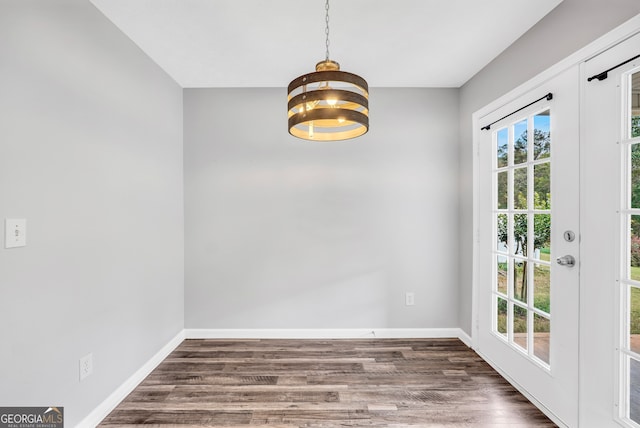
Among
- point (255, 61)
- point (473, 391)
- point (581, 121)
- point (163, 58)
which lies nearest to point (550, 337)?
point (473, 391)

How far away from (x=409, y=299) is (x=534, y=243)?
1277 millimetres

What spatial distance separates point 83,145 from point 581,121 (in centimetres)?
271

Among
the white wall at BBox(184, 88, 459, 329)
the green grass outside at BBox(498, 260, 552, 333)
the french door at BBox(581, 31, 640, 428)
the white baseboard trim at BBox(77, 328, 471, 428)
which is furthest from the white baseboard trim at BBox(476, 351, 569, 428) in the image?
Result: the white wall at BBox(184, 88, 459, 329)

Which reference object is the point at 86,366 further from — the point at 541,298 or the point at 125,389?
the point at 541,298

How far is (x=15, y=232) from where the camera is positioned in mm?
1313

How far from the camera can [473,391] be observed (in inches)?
81.4

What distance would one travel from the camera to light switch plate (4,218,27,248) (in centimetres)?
128
